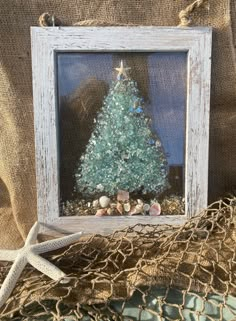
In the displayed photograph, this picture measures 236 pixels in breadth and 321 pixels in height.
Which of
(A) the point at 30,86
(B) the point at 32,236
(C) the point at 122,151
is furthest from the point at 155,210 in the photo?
(A) the point at 30,86

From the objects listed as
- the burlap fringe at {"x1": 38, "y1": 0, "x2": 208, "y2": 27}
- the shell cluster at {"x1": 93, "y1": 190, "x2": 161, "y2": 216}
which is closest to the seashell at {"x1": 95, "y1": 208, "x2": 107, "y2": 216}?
the shell cluster at {"x1": 93, "y1": 190, "x2": 161, "y2": 216}

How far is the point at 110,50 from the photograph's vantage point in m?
0.80

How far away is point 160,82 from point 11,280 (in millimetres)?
457

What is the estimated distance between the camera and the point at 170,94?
826 mm

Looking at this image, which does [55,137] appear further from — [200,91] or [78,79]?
[200,91]

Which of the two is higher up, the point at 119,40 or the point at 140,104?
the point at 119,40

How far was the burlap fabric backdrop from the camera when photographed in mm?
837

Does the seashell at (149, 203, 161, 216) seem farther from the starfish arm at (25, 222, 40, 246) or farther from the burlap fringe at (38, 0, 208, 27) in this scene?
the burlap fringe at (38, 0, 208, 27)

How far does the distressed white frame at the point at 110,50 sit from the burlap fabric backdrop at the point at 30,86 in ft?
0.18

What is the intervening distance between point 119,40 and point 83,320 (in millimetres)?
509

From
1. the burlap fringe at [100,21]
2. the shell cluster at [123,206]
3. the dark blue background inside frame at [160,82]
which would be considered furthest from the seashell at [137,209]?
the burlap fringe at [100,21]

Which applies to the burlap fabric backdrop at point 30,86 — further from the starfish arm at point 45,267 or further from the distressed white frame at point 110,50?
the starfish arm at point 45,267

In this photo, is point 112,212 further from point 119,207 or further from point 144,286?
point 144,286

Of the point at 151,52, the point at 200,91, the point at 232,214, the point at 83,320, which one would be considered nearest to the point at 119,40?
the point at 151,52
